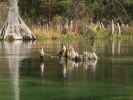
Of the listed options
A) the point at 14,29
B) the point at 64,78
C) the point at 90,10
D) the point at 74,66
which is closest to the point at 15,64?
the point at 74,66

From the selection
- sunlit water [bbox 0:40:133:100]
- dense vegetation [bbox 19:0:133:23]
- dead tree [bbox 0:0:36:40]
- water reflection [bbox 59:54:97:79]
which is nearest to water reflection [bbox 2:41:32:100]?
sunlit water [bbox 0:40:133:100]

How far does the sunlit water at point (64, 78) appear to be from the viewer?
65.9 feet

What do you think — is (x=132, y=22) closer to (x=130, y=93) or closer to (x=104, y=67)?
(x=104, y=67)

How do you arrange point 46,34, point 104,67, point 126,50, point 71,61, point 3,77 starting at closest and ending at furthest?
point 3,77
point 104,67
point 71,61
point 126,50
point 46,34

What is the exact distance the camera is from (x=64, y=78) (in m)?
24.0

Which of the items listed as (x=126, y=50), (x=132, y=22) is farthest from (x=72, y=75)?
(x=132, y=22)

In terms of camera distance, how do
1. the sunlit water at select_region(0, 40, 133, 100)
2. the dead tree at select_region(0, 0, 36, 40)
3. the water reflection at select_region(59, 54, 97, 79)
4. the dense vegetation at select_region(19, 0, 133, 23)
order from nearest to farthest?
the sunlit water at select_region(0, 40, 133, 100), the water reflection at select_region(59, 54, 97, 79), the dead tree at select_region(0, 0, 36, 40), the dense vegetation at select_region(19, 0, 133, 23)

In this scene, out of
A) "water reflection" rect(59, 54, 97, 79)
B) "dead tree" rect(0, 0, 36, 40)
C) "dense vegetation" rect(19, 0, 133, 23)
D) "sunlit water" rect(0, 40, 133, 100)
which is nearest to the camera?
"sunlit water" rect(0, 40, 133, 100)

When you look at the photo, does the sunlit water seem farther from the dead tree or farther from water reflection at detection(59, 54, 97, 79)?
the dead tree

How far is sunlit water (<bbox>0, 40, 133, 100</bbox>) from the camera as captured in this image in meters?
20.1

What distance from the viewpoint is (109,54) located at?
34594 mm

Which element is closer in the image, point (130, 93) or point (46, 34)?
point (130, 93)

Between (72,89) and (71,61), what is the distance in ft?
28.3

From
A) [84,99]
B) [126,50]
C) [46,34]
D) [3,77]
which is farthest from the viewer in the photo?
[46,34]
